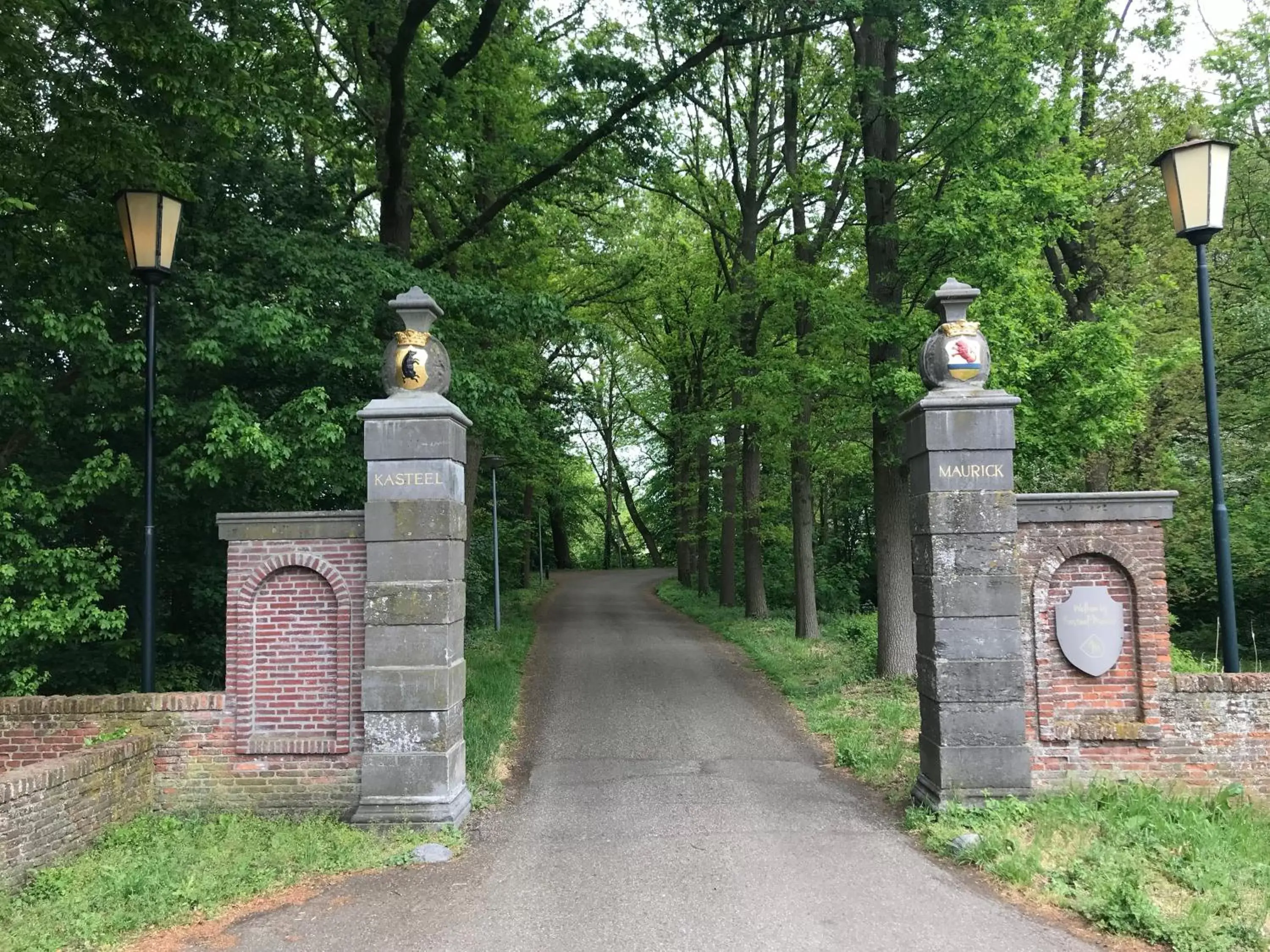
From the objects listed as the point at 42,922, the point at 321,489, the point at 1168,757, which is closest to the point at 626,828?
the point at 42,922

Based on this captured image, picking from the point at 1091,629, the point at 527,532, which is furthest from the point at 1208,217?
the point at 527,532

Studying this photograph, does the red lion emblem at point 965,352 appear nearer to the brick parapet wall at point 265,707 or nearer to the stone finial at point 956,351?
the stone finial at point 956,351

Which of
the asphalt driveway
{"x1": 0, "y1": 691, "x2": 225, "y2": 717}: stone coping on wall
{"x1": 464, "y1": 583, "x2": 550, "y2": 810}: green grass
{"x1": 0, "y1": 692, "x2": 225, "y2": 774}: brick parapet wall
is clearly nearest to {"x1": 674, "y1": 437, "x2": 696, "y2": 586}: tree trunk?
{"x1": 464, "y1": 583, "x2": 550, "y2": 810}: green grass

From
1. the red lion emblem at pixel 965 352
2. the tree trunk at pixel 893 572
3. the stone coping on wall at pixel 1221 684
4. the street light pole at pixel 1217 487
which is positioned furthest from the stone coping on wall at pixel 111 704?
the street light pole at pixel 1217 487

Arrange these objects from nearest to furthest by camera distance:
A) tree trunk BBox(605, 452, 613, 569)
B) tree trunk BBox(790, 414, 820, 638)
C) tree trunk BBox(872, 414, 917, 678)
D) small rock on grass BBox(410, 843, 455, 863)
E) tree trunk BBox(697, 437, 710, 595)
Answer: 1. small rock on grass BBox(410, 843, 455, 863)
2. tree trunk BBox(872, 414, 917, 678)
3. tree trunk BBox(790, 414, 820, 638)
4. tree trunk BBox(697, 437, 710, 595)
5. tree trunk BBox(605, 452, 613, 569)

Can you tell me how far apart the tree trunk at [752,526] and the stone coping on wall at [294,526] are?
1170 cm

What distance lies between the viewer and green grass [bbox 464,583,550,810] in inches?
327

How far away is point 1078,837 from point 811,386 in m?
6.74

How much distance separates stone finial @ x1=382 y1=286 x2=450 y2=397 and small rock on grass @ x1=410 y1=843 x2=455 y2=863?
3.71 m

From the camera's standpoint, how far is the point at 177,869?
5887 mm

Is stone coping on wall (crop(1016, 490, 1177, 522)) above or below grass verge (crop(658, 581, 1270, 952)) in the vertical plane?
above

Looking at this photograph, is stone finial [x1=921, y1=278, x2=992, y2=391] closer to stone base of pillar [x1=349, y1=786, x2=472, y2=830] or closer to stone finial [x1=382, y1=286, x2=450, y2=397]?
stone finial [x1=382, y1=286, x2=450, y2=397]

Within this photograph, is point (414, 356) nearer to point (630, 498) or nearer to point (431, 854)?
point (431, 854)

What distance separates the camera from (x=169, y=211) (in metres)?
7.62
